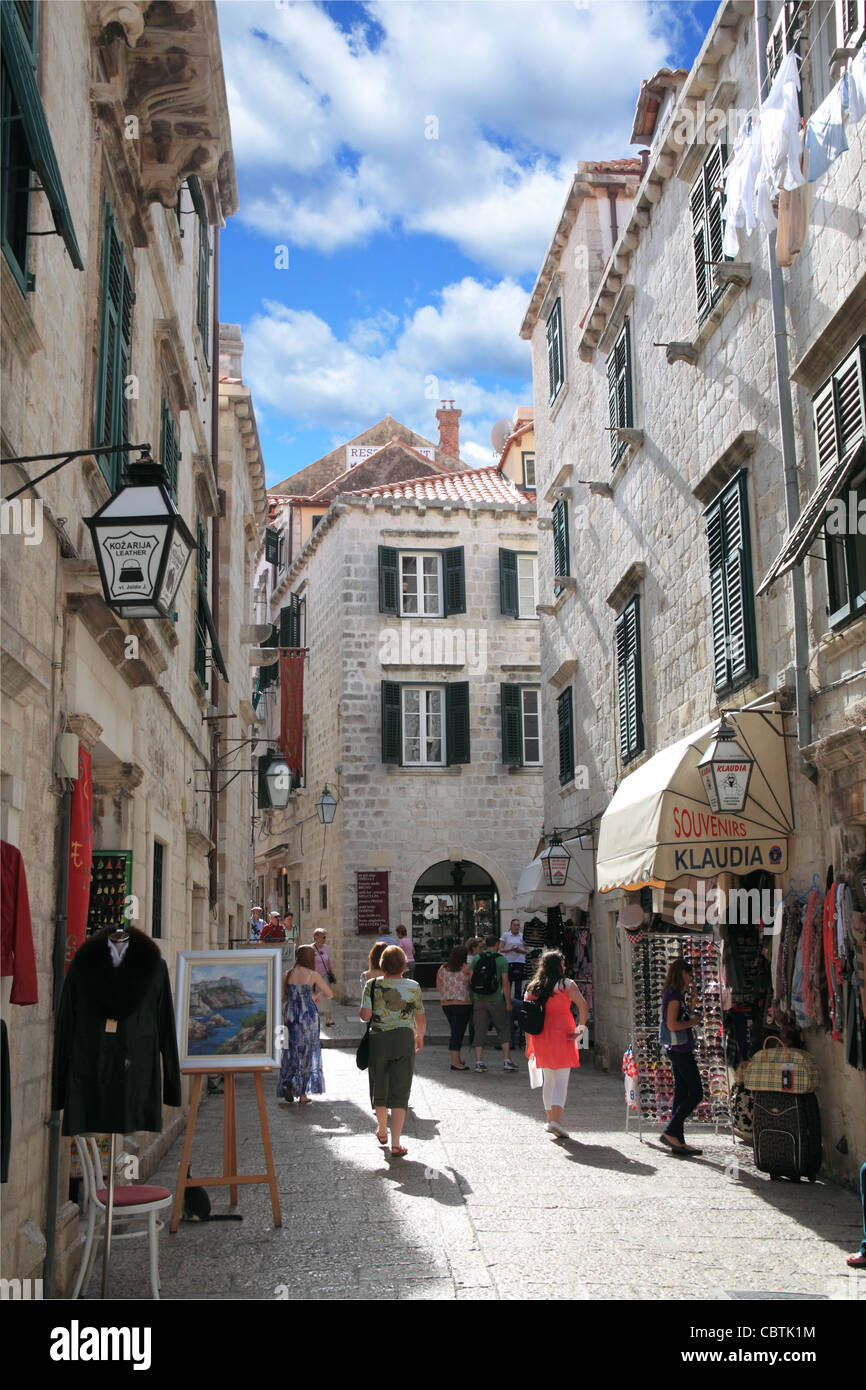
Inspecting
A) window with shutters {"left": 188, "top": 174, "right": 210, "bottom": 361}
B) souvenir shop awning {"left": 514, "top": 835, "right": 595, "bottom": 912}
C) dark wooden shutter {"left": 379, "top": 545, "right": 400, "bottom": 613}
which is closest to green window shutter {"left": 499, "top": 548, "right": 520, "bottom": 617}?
dark wooden shutter {"left": 379, "top": 545, "right": 400, "bottom": 613}

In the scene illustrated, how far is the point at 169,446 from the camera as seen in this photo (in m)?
11.7

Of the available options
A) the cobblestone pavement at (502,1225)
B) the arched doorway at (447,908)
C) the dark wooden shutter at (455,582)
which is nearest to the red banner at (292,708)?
the dark wooden shutter at (455,582)

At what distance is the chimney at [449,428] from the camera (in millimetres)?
39188

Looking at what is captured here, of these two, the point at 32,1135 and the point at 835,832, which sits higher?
the point at 835,832

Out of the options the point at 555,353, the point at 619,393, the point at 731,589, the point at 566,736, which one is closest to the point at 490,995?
the point at 566,736

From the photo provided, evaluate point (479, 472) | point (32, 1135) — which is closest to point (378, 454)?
point (479, 472)

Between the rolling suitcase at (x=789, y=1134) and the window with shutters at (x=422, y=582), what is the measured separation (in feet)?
65.2

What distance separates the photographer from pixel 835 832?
28.2 feet

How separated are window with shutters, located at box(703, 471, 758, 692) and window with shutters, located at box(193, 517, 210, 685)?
5881 mm

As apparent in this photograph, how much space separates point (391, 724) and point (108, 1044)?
21214 millimetres

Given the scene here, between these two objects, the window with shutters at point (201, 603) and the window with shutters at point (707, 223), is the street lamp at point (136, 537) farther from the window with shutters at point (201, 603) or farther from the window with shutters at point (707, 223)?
the window with shutters at point (201, 603)
